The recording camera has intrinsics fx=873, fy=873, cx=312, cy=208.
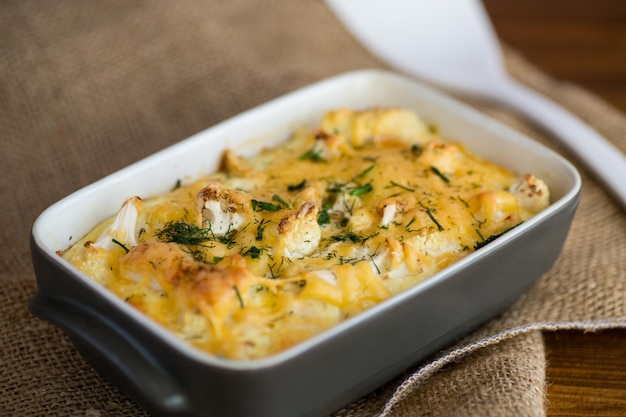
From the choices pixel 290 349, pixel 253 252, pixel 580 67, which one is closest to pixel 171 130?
pixel 253 252

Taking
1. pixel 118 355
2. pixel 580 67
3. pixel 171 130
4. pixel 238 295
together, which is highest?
pixel 238 295

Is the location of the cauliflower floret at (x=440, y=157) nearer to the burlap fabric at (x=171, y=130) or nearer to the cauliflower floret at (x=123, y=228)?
the burlap fabric at (x=171, y=130)

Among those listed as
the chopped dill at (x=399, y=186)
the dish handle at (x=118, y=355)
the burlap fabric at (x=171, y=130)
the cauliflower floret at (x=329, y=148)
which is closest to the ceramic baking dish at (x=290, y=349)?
the dish handle at (x=118, y=355)

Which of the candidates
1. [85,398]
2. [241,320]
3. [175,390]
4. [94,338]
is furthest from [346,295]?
[85,398]

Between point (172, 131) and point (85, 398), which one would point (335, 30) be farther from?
point (85, 398)

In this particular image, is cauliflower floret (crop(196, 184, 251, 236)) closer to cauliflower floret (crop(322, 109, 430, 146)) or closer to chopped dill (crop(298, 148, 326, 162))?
chopped dill (crop(298, 148, 326, 162))

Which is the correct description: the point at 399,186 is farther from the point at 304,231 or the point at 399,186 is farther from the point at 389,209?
the point at 304,231
